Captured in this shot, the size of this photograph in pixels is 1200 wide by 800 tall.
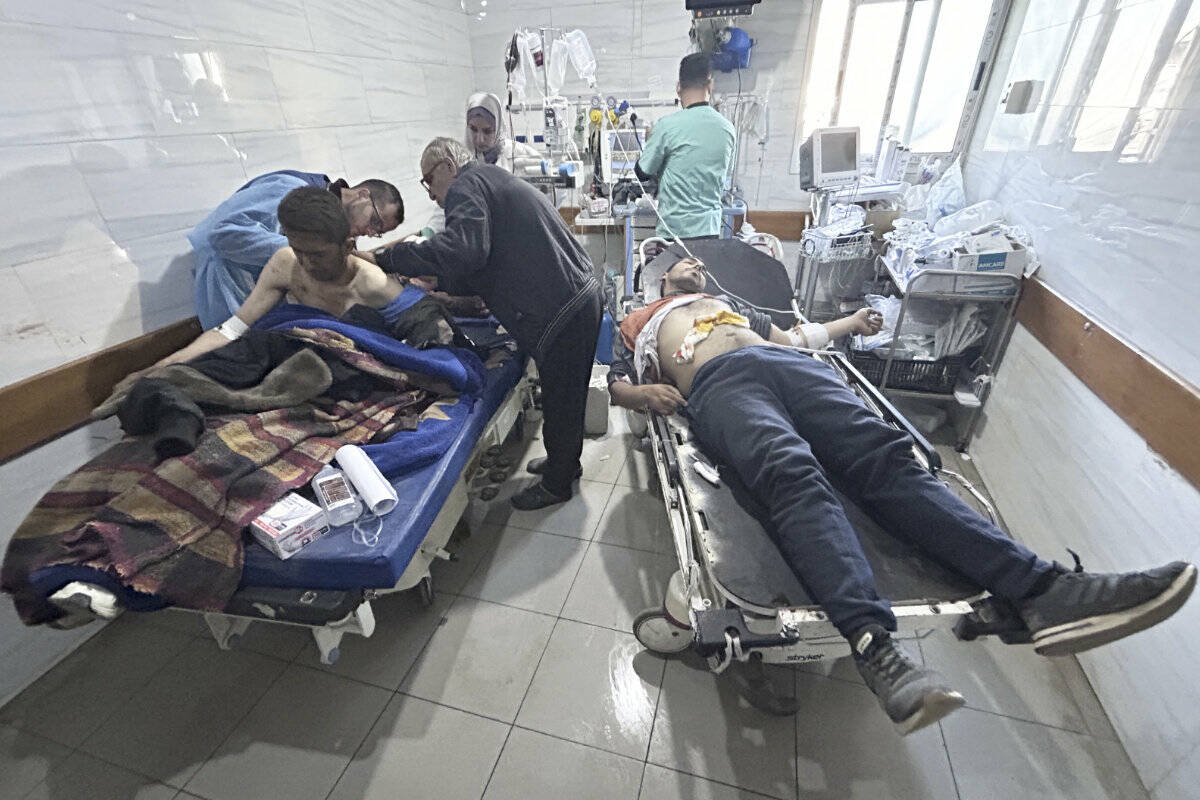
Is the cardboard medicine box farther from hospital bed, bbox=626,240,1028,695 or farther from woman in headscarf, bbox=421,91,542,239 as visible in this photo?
woman in headscarf, bbox=421,91,542,239

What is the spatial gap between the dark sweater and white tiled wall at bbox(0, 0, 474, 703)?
0.77 metres

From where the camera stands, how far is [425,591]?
69.3 inches

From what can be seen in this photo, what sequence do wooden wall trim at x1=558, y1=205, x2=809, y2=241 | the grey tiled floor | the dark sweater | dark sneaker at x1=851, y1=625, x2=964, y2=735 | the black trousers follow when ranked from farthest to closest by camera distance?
wooden wall trim at x1=558, y1=205, x2=809, y2=241
the black trousers
the dark sweater
the grey tiled floor
dark sneaker at x1=851, y1=625, x2=964, y2=735

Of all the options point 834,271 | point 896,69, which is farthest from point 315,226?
point 896,69

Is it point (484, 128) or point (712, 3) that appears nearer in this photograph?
point (484, 128)

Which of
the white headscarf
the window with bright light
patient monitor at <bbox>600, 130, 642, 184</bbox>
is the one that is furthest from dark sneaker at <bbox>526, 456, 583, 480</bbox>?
the window with bright light

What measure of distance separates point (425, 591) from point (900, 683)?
1412 mm

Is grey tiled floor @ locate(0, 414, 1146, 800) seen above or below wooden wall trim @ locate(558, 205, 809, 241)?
below

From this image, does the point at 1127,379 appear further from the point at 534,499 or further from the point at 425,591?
the point at 425,591

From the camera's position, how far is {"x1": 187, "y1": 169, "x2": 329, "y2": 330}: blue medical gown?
1.85 meters

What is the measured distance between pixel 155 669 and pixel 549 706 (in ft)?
4.23

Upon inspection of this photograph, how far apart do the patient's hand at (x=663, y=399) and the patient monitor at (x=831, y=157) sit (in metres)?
1.98

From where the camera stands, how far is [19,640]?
1.58 metres

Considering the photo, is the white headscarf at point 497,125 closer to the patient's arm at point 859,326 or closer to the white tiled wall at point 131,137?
the white tiled wall at point 131,137
